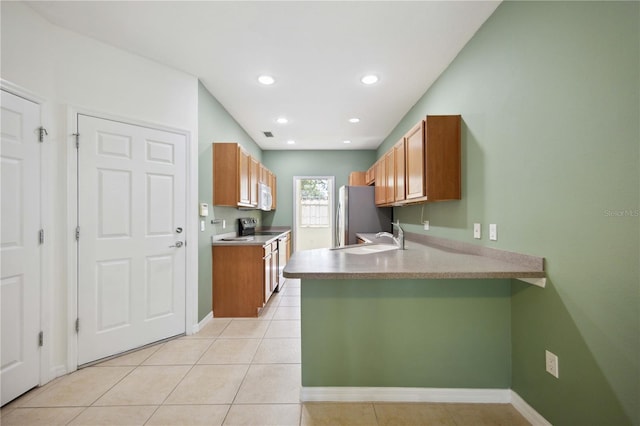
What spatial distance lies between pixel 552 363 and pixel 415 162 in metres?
1.74

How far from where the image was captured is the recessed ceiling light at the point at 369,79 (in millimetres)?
2830

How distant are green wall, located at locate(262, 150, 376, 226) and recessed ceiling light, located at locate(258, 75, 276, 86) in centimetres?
315

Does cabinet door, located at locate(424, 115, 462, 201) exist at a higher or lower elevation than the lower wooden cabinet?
higher

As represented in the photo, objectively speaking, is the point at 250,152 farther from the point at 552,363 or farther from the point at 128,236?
the point at 552,363

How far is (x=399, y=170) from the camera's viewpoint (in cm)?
308

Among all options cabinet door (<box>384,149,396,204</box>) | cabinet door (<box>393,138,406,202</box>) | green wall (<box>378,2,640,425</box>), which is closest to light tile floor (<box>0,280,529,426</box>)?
green wall (<box>378,2,640,425</box>)

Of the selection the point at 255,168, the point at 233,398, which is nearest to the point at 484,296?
the point at 233,398

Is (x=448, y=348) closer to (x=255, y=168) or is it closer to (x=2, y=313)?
(x=2, y=313)

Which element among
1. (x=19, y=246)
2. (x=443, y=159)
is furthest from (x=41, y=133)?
(x=443, y=159)

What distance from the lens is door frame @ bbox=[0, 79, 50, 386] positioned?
78.0 inches

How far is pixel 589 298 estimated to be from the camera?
4.12ft

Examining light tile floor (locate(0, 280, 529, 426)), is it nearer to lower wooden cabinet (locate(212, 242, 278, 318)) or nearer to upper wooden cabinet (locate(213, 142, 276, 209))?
lower wooden cabinet (locate(212, 242, 278, 318))

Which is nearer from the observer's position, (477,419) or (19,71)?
(477,419)

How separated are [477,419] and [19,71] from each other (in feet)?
12.3
